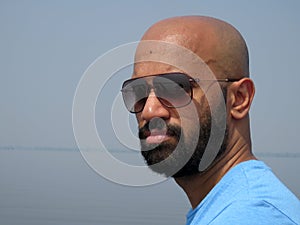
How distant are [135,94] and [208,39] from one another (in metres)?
0.56

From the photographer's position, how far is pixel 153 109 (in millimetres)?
3086

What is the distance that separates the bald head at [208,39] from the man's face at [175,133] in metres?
0.15

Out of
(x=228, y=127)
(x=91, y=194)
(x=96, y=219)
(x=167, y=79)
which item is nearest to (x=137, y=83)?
(x=167, y=79)

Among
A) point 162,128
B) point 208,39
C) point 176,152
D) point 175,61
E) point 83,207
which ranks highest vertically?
point 208,39

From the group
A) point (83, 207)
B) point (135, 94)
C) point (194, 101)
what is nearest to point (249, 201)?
point (194, 101)

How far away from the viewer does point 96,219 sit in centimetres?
3023

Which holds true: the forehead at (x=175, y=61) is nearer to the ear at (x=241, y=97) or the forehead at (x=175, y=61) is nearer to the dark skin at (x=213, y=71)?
the dark skin at (x=213, y=71)

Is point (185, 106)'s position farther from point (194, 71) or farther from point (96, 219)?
point (96, 219)

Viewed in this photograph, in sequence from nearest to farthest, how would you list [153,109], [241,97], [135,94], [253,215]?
1. [253,215]
2. [153,109]
3. [241,97]
4. [135,94]

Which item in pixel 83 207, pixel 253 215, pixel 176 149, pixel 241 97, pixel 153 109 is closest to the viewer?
pixel 253 215

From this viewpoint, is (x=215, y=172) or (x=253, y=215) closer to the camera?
(x=253, y=215)

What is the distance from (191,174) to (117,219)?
27828 mm

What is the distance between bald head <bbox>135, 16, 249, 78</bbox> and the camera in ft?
10.1

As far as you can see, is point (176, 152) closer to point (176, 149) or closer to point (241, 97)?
point (176, 149)
